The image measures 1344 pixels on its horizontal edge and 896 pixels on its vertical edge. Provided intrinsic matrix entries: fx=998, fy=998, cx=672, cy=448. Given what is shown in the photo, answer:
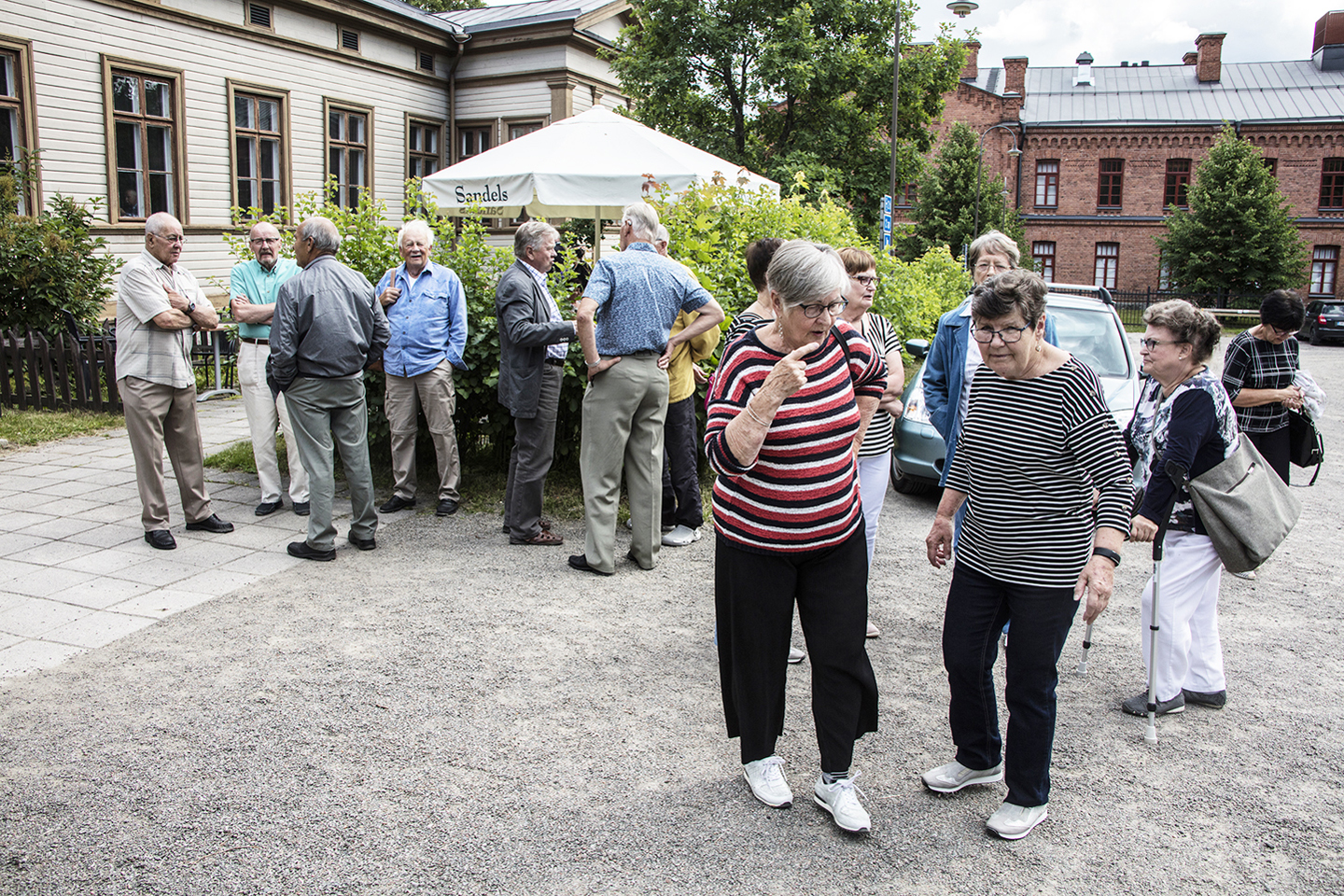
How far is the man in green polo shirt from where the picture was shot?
6.94m

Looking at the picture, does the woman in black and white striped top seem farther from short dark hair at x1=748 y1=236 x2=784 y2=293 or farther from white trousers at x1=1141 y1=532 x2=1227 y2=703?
short dark hair at x1=748 y1=236 x2=784 y2=293

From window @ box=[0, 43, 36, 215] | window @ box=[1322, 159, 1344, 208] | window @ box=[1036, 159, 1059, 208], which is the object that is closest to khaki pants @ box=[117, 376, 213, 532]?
window @ box=[0, 43, 36, 215]

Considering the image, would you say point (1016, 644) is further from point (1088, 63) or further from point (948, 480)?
point (1088, 63)

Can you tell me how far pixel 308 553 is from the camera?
6.02 m

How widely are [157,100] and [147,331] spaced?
11868mm

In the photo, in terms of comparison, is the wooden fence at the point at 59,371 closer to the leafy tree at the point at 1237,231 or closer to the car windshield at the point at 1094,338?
the car windshield at the point at 1094,338

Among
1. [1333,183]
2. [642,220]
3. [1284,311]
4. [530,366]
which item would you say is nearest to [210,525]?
[530,366]

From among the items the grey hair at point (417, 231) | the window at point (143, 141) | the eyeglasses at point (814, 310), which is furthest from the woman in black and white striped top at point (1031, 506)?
the window at point (143, 141)

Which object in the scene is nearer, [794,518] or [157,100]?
[794,518]

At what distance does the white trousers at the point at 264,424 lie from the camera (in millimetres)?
6949

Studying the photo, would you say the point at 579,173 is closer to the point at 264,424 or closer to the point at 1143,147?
the point at 264,424

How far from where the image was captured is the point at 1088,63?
170ft

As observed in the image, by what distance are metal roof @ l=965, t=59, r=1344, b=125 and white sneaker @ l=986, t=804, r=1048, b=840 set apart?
4913 centimetres

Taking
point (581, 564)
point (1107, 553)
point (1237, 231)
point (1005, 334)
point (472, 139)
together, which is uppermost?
point (472, 139)
